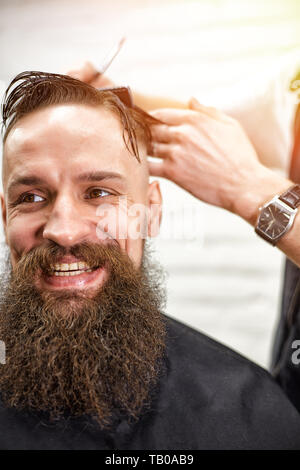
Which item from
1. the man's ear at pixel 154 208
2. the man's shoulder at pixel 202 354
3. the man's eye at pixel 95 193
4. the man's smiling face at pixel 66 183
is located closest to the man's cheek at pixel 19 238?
the man's smiling face at pixel 66 183

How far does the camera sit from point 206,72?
4.44 ft

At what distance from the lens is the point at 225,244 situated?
62.0 inches

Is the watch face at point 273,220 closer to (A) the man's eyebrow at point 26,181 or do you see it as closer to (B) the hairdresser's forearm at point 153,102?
(B) the hairdresser's forearm at point 153,102

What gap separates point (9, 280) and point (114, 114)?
393 mm

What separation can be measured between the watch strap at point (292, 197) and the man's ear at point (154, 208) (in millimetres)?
265

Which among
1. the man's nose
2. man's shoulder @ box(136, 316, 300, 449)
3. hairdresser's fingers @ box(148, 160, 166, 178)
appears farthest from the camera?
hairdresser's fingers @ box(148, 160, 166, 178)

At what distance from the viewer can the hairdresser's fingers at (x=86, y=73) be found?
909 millimetres

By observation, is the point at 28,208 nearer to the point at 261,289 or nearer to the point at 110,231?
the point at 110,231

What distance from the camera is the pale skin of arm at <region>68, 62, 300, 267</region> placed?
3.11 feet

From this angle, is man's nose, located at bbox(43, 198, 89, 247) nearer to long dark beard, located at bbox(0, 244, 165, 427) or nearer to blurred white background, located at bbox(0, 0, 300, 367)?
long dark beard, located at bbox(0, 244, 165, 427)

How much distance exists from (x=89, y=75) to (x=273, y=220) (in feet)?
1.66

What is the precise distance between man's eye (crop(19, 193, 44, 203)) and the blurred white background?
240 mm

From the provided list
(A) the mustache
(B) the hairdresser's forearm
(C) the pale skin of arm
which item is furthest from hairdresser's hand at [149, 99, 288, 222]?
(A) the mustache

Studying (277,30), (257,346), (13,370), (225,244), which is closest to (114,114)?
(13,370)
